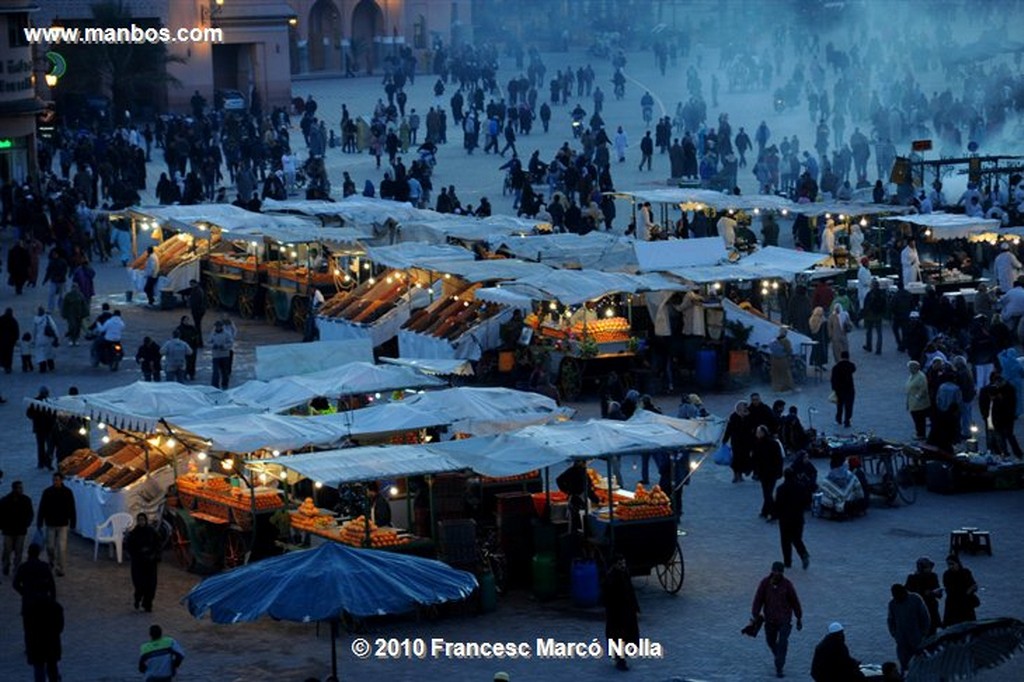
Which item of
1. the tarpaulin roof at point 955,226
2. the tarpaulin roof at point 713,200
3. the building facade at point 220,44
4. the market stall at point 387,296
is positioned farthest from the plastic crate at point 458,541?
the building facade at point 220,44

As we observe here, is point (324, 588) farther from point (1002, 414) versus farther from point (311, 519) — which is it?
point (1002, 414)

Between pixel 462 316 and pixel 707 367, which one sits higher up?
pixel 462 316

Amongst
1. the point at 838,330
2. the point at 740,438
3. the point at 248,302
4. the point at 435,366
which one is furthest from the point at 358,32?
the point at 740,438

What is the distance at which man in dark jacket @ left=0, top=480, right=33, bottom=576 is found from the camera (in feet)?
70.7

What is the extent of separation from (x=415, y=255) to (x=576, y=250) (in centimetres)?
221

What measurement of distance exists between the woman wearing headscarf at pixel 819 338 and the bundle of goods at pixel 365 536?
10.9 meters

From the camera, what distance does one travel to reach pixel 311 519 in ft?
69.6

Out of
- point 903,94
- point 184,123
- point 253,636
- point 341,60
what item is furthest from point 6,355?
point 341,60

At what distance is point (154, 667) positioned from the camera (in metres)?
16.9

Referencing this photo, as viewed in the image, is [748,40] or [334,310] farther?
[748,40]

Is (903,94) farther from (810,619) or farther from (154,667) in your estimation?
(154,667)

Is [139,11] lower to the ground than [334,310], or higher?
higher

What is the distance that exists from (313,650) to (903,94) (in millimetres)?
44247

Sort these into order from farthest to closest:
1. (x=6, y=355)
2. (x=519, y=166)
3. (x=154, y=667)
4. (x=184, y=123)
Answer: (x=184, y=123) < (x=519, y=166) < (x=6, y=355) < (x=154, y=667)
